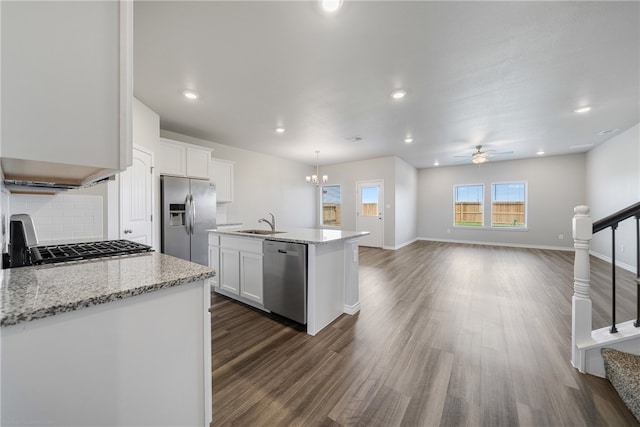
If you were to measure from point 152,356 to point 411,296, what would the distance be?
120 inches

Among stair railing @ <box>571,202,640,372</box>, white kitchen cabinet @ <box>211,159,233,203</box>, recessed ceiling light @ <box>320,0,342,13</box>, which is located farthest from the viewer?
white kitchen cabinet @ <box>211,159,233,203</box>

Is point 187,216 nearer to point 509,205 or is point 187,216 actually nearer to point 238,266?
point 238,266

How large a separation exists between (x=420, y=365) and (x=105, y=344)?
196 centimetres

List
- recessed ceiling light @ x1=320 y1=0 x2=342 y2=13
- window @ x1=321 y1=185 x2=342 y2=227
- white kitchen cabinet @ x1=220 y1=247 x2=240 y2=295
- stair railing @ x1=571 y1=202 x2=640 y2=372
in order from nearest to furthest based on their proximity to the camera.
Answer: recessed ceiling light @ x1=320 y1=0 x2=342 y2=13, stair railing @ x1=571 y1=202 x2=640 y2=372, white kitchen cabinet @ x1=220 y1=247 x2=240 y2=295, window @ x1=321 y1=185 x2=342 y2=227

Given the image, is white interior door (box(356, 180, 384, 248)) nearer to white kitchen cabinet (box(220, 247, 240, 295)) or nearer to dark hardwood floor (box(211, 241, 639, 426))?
dark hardwood floor (box(211, 241, 639, 426))

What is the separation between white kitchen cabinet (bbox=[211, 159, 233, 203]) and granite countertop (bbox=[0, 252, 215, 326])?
12.2ft

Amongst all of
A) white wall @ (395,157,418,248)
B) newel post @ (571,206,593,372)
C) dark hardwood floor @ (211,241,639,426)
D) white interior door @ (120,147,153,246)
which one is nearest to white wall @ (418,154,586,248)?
white wall @ (395,157,418,248)

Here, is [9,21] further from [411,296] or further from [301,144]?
[301,144]

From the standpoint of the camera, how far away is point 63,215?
90.4 inches

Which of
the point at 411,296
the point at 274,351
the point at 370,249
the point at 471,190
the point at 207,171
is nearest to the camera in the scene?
the point at 274,351

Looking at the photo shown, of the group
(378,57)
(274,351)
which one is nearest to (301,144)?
(378,57)

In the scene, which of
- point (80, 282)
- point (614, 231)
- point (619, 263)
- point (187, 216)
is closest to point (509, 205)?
point (619, 263)

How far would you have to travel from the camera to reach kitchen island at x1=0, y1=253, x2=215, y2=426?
701 millimetres

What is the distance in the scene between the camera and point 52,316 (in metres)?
0.74
